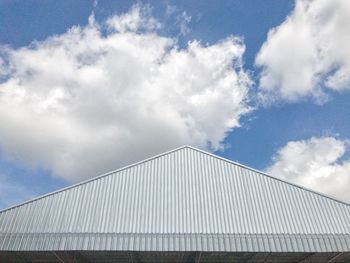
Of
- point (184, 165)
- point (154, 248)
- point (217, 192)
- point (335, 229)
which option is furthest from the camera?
point (184, 165)

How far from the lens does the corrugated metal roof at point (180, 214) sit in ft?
68.9

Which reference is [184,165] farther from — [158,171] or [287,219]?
[287,219]

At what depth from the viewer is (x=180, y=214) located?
22500 millimetres

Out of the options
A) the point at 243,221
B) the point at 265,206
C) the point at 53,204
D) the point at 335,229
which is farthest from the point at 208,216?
the point at 53,204

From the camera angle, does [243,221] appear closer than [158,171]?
Yes

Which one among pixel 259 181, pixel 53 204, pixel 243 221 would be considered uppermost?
pixel 259 181

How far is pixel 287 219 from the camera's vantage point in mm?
22734

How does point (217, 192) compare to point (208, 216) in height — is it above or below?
above

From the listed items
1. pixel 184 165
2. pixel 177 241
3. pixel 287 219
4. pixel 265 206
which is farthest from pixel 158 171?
pixel 287 219

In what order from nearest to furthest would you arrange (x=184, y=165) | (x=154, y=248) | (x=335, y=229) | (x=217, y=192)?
(x=154, y=248), (x=335, y=229), (x=217, y=192), (x=184, y=165)

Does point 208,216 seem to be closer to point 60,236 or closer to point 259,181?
point 259,181

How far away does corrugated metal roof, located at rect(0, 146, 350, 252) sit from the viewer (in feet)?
68.9

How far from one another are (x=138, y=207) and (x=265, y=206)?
Answer: 8483 mm

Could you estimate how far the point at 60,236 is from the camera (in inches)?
827
